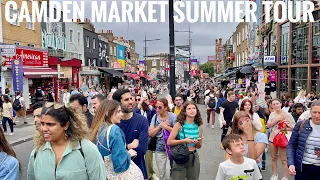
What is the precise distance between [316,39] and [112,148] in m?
16.2

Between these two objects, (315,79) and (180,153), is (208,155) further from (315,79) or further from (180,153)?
(315,79)

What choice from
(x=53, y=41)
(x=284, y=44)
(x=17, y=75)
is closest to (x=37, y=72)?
(x=17, y=75)

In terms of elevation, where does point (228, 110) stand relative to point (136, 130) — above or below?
below

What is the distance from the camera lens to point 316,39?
16.6m

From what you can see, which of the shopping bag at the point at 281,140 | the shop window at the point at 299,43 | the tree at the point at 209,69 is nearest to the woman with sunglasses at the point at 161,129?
the shopping bag at the point at 281,140

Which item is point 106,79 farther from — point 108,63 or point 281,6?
point 281,6

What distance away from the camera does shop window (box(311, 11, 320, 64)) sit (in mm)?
16328

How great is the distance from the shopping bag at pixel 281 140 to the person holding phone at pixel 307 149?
1631 mm

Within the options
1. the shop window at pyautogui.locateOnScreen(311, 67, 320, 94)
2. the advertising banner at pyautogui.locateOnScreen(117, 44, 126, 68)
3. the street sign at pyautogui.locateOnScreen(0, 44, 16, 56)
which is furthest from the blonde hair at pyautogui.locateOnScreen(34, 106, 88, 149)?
the advertising banner at pyautogui.locateOnScreen(117, 44, 126, 68)

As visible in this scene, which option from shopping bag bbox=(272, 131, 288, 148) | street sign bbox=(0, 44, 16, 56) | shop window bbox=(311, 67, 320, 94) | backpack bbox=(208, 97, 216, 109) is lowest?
shopping bag bbox=(272, 131, 288, 148)

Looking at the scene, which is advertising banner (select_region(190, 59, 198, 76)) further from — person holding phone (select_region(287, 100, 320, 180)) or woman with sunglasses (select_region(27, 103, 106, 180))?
woman with sunglasses (select_region(27, 103, 106, 180))

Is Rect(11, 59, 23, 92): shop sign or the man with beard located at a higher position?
Rect(11, 59, 23, 92): shop sign

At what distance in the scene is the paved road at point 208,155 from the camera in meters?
6.76

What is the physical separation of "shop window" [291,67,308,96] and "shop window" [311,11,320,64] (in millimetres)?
913
